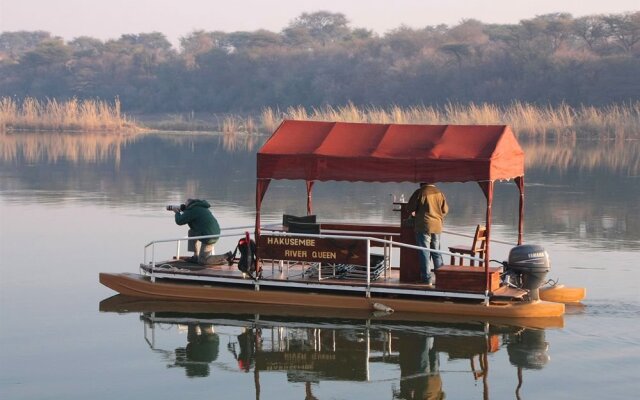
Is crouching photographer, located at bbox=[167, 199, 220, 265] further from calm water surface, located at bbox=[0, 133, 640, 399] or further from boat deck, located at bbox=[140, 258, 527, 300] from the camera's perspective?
calm water surface, located at bbox=[0, 133, 640, 399]

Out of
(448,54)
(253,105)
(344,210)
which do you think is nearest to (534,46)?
(448,54)

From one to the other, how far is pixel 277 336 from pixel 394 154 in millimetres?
2764

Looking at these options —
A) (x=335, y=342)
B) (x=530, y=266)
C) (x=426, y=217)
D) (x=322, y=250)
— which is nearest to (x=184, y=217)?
(x=322, y=250)

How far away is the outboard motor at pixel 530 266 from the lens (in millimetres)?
15781

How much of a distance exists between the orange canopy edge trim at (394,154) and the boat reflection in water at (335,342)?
5.54 ft

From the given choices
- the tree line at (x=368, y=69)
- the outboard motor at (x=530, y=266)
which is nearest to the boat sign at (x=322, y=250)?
the outboard motor at (x=530, y=266)

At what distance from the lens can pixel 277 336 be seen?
593 inches

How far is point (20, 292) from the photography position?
57.0 feet

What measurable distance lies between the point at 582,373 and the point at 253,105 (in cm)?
6865

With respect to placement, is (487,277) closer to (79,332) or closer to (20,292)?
(79,332)

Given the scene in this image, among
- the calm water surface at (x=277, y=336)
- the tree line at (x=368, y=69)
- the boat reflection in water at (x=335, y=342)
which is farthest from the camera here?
the tree line at (x=368, y=69)

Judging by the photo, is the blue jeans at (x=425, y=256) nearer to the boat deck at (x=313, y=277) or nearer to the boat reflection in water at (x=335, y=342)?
the boat deck at (x=313, y=277)

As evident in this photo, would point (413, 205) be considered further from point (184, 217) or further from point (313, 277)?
point (184, 217)

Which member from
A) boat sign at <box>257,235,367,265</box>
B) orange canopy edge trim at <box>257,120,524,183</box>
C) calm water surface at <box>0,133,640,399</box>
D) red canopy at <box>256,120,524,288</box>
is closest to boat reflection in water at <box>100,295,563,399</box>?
calm water surface at <box>0,133,640,399</box>
